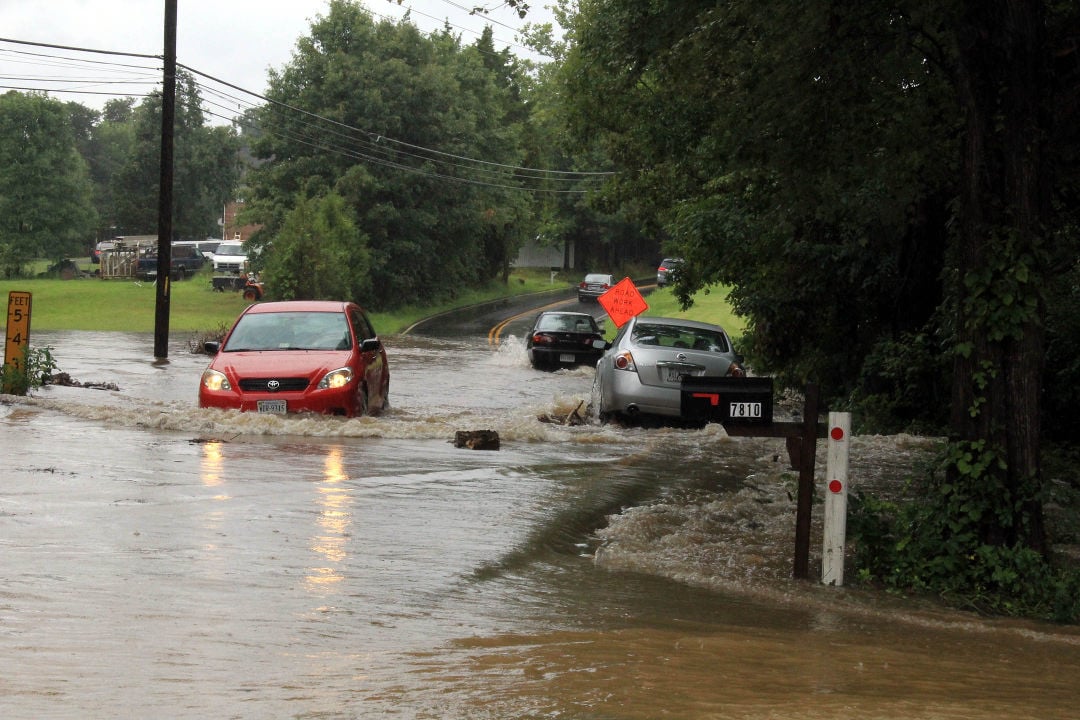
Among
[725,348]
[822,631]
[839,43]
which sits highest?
[839,43]

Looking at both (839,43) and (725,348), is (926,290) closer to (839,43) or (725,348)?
(725,348)

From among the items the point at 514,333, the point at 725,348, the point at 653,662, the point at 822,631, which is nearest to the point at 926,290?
the point at 725,348

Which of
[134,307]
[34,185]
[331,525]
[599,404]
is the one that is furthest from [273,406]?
Result: [34,185]

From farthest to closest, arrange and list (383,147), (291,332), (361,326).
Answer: (383,147)
(361,326)
(291,332)

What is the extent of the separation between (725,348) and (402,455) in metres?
6.03

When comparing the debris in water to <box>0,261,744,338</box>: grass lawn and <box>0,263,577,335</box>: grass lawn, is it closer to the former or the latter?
<box>0,261,744,338</box>: grass lawn

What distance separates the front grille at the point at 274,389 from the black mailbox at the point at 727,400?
7.47 m

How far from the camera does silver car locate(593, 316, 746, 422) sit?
1659cm

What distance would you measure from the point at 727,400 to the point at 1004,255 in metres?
1.99

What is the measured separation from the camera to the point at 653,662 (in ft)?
19.9

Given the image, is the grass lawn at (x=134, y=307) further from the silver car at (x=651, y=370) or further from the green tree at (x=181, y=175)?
the green tree at (x=181, y=175)

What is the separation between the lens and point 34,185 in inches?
3371

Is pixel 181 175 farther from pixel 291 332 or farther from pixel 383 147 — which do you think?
pixel 291 332

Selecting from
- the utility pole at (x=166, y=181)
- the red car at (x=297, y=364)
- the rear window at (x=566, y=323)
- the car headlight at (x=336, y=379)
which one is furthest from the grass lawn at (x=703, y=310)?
the car headlight at (x=336, y=379)
